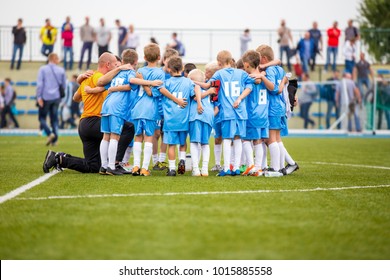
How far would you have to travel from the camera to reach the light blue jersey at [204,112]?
11.1 meters

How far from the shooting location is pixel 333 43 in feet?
107

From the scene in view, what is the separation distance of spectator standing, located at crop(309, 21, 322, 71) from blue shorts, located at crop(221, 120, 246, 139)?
21716mm

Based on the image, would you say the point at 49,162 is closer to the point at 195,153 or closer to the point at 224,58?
the point at 195,153

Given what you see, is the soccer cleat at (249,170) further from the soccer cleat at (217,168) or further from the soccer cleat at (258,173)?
the soccer cleat at (217,168)

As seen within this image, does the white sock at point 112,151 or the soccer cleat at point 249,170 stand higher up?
the white sock at point 112,151

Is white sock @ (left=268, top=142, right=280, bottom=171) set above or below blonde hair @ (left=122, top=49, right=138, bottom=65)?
below

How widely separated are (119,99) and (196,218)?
4426 mm

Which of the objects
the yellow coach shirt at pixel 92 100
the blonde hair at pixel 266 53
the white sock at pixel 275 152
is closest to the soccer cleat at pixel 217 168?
the white sock at pixel 275 152

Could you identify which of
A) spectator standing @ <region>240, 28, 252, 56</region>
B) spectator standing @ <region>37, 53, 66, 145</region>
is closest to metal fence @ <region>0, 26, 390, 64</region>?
spectator standing @ <region>240, 28, 252, 56</region>

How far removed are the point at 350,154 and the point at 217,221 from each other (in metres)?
10.8

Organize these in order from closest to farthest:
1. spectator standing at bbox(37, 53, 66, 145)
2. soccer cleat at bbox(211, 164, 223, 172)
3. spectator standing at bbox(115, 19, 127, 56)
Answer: soccer cleat at bbox(211, 164, 223, 172)
spectator standing at bbox(37, 53, 66, 145)
spectator standing at bbox(115, 19, 127, 56)

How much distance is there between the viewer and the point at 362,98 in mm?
29016

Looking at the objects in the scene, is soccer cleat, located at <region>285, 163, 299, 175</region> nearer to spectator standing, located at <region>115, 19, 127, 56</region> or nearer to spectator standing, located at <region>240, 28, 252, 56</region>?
spectator standing, located at <region>115, 19, 127, 56</region>

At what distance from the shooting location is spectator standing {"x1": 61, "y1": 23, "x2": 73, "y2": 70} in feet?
106
